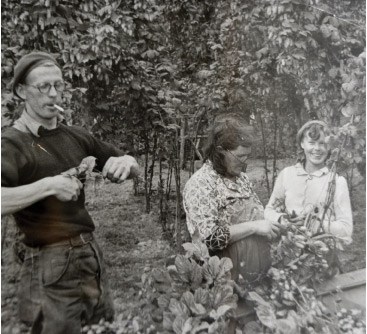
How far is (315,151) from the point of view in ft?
4.85

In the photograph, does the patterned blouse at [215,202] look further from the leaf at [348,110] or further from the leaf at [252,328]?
the leaf at [348,110]

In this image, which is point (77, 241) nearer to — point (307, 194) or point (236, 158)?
point (236, 158)

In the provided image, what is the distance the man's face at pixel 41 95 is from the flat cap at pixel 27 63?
12 millimetres

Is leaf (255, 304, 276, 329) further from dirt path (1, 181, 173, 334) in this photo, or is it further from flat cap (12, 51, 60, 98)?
flat cap (12, 51, 60, 98)

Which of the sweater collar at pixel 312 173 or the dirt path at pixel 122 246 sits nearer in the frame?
the dirt path at pixel 122 246

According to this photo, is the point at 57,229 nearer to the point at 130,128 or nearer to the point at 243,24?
the point at 130,128

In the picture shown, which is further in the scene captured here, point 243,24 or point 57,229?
point 243,24

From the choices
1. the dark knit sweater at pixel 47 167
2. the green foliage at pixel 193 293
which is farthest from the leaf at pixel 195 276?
the dark knit sweater at pixel 47 167

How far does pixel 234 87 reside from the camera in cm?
146

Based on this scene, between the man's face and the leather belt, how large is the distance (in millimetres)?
337

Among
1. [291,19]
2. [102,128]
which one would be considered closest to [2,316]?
[102,128]

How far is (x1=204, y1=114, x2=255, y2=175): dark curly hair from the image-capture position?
4.74ft

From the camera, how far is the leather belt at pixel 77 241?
4.34 ft

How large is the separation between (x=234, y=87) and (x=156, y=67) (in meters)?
0.24
